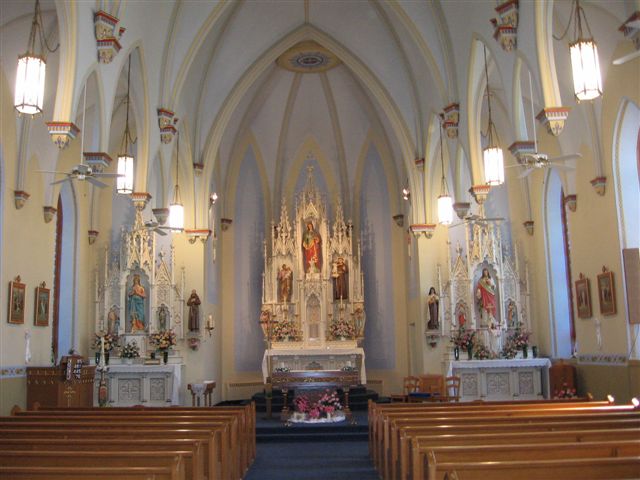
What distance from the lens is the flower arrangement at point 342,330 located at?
24.7 meters

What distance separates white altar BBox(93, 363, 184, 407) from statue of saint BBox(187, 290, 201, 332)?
159 centimetres

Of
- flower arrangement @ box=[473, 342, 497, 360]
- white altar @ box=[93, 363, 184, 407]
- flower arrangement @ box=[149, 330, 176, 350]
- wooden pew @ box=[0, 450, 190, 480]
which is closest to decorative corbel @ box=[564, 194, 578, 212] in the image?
flower arrangement @ box=[473, 342, 497, 360]

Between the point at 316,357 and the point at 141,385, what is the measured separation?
19.6 feet

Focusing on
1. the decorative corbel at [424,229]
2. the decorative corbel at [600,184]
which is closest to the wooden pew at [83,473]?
the decorative corbel at [600,184]

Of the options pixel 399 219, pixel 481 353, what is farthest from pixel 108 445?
pixel 399 219

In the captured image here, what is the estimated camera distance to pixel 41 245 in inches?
698

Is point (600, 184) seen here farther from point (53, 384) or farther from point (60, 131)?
point (53, 384)

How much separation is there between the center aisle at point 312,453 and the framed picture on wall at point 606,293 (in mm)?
6368

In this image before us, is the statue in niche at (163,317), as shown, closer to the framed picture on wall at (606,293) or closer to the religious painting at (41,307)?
the religious painting at (41,307)

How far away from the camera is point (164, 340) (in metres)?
21.0

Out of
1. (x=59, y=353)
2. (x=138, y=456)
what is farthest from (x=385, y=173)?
(x=138, y=456)

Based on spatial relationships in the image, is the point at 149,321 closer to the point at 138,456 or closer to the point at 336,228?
the point at 336,228

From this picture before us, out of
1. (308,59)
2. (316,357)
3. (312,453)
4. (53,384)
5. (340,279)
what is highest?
(308,59)

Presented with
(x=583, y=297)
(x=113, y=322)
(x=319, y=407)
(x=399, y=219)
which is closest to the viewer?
(x=319, y=407)
